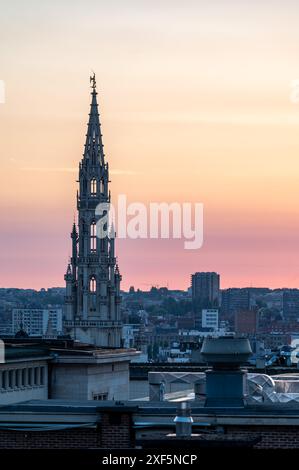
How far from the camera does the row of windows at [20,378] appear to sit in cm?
5541

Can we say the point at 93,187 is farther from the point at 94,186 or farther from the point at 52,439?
the point at 52,439

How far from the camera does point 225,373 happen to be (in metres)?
32.9

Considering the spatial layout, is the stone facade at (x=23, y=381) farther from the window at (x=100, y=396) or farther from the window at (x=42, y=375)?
the window at (x=100, y=396)

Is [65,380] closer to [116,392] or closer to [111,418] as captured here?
[116,392]

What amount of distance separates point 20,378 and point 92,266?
92.8m

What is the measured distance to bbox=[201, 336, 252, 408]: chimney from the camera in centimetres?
3219

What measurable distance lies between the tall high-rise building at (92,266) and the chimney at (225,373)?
113564 millimetres

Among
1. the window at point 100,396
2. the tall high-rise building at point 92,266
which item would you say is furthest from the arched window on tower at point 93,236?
the window at point 100,396

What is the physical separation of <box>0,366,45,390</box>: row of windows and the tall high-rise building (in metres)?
88.5

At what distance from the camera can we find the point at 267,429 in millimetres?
29812

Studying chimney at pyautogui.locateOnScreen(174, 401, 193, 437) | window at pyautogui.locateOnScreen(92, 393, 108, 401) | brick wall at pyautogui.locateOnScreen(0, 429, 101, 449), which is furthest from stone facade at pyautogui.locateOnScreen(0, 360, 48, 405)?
chimney at pyautogui.locateOnScreen(174, 401, 193, 437)
